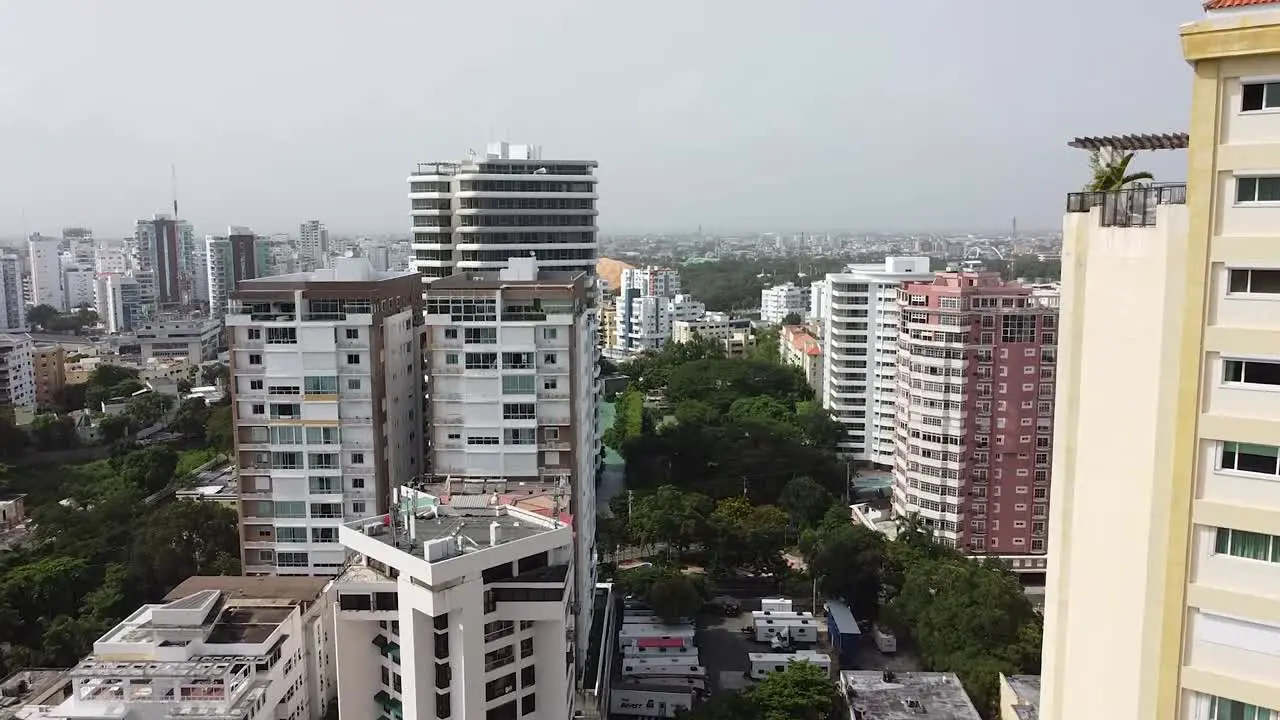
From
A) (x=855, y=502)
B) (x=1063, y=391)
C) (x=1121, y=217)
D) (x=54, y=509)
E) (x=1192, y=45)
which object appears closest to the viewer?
(x=1192, y=45)

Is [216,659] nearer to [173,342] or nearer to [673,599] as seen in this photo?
[673,599]

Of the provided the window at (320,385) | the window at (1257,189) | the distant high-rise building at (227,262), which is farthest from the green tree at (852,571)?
the distant high-rise building at (227,262)

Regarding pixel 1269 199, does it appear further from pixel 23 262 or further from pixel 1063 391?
pixel 23 262

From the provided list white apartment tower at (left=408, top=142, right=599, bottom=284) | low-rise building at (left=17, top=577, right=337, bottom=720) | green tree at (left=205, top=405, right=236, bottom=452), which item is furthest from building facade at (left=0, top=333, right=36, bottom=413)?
low-rise building at (left=17, top=577, right=337, bottom=720)

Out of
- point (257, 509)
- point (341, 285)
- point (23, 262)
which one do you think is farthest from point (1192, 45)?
point (23, 262)

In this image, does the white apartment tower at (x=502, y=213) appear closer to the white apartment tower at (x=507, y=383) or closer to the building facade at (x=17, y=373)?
the white apartment tower at (x=507, y=383)

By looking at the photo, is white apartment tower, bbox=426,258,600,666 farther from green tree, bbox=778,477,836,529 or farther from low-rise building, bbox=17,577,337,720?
green tree, bbox=778,477,836,529
